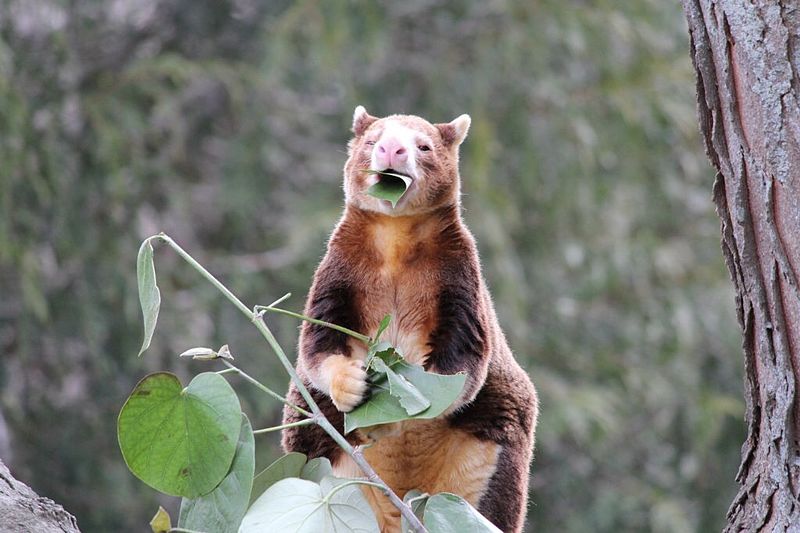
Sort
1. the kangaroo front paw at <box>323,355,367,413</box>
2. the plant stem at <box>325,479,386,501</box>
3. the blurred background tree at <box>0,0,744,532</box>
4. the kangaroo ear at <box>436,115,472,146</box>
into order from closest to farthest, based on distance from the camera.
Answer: the plant stem at <box>325,479,386,501</box> < the kangaroo front paw at <box>323,355,367,413</box> < the kangaroo ear at <box>436,115,472,146</box> < the blurred background tree at <box>0,0,744,532</box>

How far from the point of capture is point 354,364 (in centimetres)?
288

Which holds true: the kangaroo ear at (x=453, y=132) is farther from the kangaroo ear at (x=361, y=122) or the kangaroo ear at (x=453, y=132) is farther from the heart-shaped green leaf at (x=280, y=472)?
the heart-shaped green leaf at (x=280, y=472)

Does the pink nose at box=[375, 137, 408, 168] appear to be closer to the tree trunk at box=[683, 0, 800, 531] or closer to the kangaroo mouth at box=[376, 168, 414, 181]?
the kangaroo mouth at box=[376, 168, 414, 181]

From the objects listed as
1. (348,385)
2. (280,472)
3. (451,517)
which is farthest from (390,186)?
(451,517)

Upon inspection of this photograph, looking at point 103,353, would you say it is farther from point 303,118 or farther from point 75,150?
point 303,118

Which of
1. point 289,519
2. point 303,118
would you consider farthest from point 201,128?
point 289,519

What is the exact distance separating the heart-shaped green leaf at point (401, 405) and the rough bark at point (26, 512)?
2.19 ft

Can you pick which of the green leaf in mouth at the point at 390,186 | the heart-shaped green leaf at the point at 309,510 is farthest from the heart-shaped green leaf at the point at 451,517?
the green leaf in mouth at the point at 390,186

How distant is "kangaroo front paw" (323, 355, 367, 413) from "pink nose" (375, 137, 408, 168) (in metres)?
0.52

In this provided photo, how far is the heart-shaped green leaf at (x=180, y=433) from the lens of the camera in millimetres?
2551

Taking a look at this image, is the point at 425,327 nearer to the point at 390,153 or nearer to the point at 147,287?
the point at 390,153

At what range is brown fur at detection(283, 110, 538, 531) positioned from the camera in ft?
10.3

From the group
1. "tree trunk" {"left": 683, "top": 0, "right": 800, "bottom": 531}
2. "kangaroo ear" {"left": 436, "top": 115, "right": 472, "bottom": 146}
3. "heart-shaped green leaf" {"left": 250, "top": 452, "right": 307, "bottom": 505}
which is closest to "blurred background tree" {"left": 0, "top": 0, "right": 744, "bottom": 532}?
"kangaroo ear" {"left": 436, "top": 115, "right": 472, "bottom": 146}

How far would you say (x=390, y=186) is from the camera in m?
3.09
